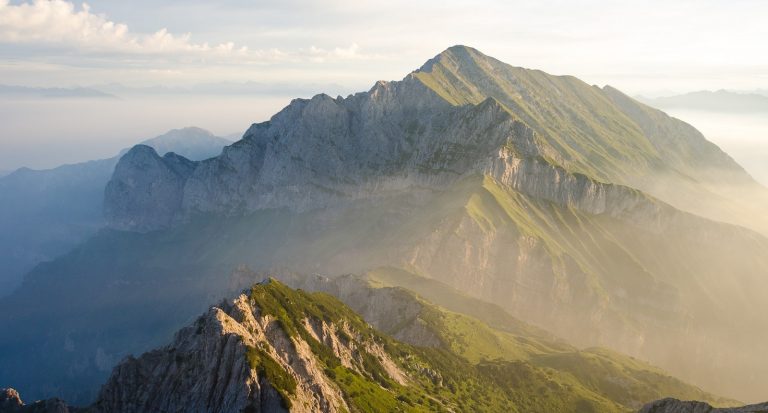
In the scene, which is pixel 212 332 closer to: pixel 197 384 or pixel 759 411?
pixel 197 384

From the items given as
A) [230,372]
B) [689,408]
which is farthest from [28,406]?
[689,408]

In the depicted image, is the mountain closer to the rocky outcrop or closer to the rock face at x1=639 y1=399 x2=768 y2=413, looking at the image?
the rocky outcrop

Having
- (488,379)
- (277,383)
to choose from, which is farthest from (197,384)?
(488,379)

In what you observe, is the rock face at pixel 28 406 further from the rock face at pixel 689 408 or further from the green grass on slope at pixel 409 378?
the rock face at pixel 689 408

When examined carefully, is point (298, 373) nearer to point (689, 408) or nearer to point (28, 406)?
point (28, 406)

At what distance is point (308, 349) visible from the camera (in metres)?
132

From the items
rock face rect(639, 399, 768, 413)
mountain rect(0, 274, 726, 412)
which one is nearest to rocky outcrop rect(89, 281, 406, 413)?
mountain rect(0, 274, 726, 412)

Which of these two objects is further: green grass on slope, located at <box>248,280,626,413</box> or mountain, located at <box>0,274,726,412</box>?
green grass on slope, located at <box>248,280,626,413</box>

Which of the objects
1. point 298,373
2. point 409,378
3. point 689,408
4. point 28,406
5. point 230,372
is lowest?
point 409,378

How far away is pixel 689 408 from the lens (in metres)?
116

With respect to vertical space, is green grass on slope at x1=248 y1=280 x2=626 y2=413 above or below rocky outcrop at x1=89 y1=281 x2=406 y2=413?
below

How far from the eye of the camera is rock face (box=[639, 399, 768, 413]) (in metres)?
100

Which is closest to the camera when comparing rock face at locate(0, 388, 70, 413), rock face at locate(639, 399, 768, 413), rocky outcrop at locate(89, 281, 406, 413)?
rock face at locate(639, 399, 768, 413)

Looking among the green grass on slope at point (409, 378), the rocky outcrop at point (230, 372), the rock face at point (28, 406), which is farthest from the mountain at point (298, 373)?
the rock face at point (28, 406)
